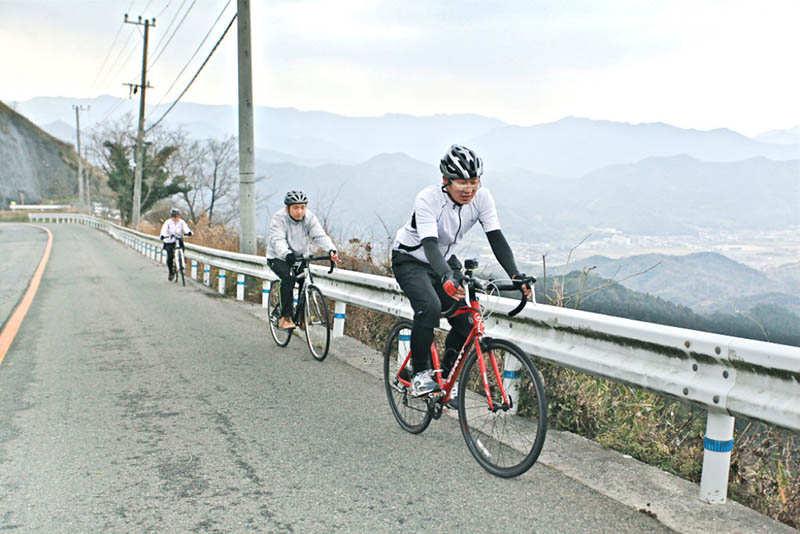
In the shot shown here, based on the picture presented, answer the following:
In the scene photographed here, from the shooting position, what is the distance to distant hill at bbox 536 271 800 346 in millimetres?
4531

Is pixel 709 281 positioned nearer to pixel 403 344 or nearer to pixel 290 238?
pixel 290 238

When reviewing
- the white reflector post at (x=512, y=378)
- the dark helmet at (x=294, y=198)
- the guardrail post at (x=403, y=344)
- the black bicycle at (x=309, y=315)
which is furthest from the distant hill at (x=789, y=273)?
the white reflector post at (x=512, y=378)

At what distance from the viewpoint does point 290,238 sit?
8.37 m

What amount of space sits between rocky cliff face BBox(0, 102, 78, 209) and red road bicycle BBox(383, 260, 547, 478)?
103593 mm

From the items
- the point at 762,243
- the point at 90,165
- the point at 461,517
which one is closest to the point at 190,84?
the point at 461,517

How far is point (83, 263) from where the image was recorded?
23.9 m

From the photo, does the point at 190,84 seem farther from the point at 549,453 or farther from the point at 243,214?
the point at 549,453

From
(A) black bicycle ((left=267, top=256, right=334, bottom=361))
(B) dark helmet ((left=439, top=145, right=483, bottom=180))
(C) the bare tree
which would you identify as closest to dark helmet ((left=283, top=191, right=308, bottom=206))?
(A) black bicycle ((left=267, top=256, right=334, bottom=361))

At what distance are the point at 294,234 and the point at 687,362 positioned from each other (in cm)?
556

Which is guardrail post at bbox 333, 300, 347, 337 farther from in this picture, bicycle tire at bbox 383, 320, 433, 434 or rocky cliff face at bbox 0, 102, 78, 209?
rocky cliff face at bbox 0, 102, 78, 209

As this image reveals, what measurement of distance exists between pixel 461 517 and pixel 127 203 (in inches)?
2778

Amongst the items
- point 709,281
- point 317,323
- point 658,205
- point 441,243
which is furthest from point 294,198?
point 658,205

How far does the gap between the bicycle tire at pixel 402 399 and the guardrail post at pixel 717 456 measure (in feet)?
6.06

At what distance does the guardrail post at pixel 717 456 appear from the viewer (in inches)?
139
